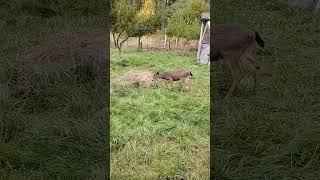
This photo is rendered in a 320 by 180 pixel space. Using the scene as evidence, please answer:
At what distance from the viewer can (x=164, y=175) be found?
4.72 m

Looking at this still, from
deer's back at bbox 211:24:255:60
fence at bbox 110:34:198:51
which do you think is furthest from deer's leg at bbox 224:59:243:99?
fence at bbox 110:34:198:51

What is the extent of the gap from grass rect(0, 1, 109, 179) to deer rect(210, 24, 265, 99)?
1854 mm

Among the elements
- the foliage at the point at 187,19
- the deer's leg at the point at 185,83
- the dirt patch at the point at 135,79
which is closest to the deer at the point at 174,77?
the deer's leg at the point at 185,83

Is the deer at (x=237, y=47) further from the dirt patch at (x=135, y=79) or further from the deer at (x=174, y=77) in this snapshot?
the dirt patch at (x=135, y=79)

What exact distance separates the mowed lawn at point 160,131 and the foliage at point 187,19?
554 cm

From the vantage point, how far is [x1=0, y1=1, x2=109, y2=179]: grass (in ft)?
15.9

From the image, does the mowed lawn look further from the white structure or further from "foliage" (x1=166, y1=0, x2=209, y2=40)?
"foliage" (x1=166, y1=0, x2=209, y2=40)

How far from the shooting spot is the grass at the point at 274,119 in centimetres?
486

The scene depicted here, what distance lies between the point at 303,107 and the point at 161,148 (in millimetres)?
2132

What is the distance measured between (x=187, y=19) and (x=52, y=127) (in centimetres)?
930

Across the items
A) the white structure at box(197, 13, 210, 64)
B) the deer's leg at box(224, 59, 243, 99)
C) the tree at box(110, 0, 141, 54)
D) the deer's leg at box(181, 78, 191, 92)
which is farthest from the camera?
the tree at box(110, 0, 141, 54)

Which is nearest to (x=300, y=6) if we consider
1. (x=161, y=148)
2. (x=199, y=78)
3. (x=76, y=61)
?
(x=199, y=78)

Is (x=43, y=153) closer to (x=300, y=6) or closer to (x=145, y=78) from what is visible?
(x=145, y=78)

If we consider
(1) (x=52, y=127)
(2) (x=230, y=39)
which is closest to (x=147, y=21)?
(2) (x=230, y=39)
